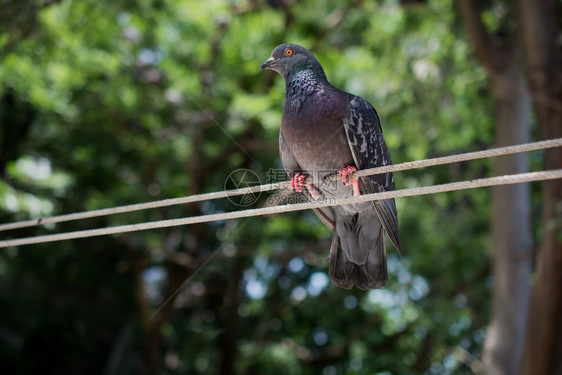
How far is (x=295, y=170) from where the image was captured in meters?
3.21

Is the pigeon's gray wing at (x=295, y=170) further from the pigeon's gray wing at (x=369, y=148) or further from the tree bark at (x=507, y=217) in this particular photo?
the tree bark at (x=507, y=217)

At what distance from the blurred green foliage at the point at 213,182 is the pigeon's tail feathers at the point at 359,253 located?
349 cm

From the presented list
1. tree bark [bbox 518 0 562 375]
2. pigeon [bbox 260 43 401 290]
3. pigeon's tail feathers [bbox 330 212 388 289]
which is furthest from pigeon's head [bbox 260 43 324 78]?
tree bark [bbox 518 0 562 375]

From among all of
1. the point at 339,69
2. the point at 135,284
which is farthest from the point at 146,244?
the point at 339,69

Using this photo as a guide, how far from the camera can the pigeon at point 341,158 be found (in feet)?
9.23

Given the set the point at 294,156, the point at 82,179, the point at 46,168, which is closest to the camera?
the point at 294,156

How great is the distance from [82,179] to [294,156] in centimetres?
576

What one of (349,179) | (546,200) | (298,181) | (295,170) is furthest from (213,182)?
(349,179)

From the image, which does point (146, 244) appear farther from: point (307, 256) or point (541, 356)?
point (541, 356)

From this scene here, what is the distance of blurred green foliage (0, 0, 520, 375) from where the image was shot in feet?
23.1

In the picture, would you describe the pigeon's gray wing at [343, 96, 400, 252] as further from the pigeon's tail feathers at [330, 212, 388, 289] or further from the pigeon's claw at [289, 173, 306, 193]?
the pigeon's claw at [289, 173, 306, 193]

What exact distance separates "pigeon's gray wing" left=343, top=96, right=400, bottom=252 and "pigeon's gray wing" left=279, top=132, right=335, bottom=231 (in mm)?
284

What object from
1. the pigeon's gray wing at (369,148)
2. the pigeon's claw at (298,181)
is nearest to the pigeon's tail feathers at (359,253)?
the pigeon's gray wing at (369,148)

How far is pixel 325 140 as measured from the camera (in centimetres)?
286
